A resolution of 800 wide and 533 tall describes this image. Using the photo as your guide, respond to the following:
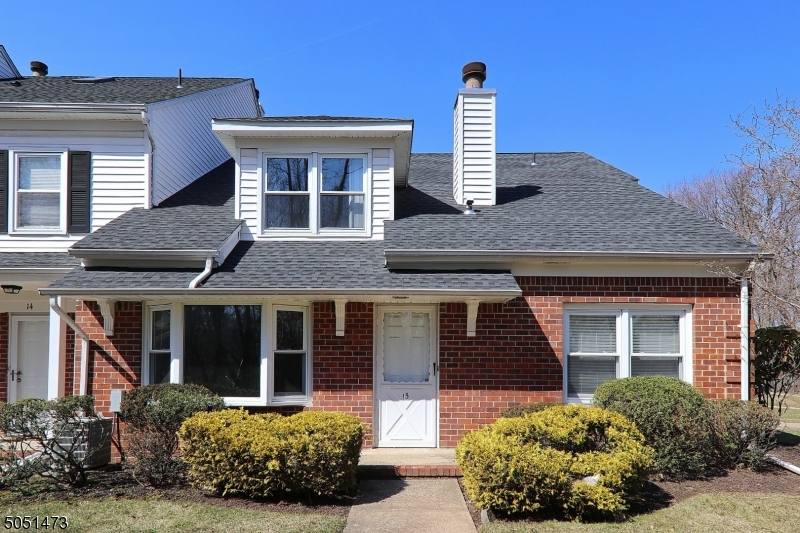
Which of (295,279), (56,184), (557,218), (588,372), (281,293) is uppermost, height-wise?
(56,184)

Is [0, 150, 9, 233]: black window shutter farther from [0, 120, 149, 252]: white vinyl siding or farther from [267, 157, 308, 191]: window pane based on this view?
[267, 157, 308, 191]: window pane

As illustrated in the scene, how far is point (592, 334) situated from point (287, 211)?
531 centimetres

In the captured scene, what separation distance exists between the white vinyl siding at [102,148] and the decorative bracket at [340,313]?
437cm

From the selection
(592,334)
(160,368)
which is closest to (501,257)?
(592,334)

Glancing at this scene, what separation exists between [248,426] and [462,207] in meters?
5.99

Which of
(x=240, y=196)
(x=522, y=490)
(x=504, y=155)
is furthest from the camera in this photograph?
(x=504, y=155)

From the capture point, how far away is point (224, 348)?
9.32 metres

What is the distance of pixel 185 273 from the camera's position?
928 cm

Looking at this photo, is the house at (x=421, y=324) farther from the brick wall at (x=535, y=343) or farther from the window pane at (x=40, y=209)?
the window pane at (x=40, y=209)

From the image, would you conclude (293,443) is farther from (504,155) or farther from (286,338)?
(504,155)

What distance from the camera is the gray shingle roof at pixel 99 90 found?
1120 cm

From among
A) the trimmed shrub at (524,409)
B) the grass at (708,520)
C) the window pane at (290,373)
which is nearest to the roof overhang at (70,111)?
the window pane at (290,373)

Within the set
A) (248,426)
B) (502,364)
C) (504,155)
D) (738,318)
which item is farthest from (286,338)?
(504,155)

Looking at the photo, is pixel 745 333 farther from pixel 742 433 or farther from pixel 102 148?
pixel 102 148
